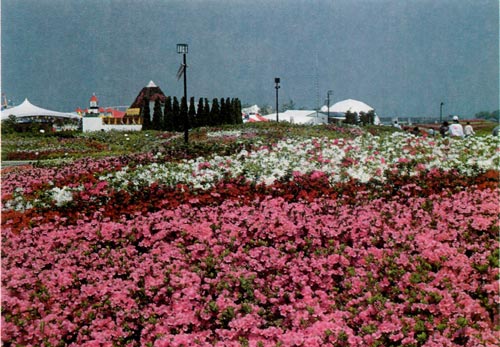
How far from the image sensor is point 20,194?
748cm

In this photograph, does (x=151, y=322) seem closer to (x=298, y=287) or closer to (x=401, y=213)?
(x=298, y=287)

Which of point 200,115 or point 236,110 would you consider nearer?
point 200,115

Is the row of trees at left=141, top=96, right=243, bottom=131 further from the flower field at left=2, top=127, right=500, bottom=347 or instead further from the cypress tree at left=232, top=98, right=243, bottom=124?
the flower field at left=2, top=127, right=500, bottom=347

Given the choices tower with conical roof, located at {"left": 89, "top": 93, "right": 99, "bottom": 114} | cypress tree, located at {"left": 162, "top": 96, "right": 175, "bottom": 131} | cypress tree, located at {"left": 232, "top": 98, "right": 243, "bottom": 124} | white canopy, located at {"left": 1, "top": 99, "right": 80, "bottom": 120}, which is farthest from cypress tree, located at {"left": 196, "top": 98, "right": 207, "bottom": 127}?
white canopy, located at {"left": 1, "top": 99, "right": 80, "bottom": 120}

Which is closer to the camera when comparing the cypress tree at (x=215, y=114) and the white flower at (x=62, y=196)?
the white flower at (x=62, y=196)

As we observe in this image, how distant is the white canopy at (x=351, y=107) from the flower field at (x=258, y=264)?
4763 cm

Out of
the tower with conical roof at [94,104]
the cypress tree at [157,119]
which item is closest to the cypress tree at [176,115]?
the cypress tree at [157,119]

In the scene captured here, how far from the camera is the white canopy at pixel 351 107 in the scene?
53.8 meters

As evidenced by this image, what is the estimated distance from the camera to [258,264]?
14.0ft

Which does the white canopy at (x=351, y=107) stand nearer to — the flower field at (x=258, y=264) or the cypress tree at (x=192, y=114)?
the cypress tree at (x=192, y=114)

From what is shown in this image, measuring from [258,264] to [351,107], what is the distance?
51.9 m

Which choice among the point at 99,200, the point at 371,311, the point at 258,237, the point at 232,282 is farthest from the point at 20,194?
the point at 371,311

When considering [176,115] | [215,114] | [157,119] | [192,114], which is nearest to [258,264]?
[192,114]

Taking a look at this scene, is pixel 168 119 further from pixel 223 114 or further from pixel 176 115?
pixel 223 114
